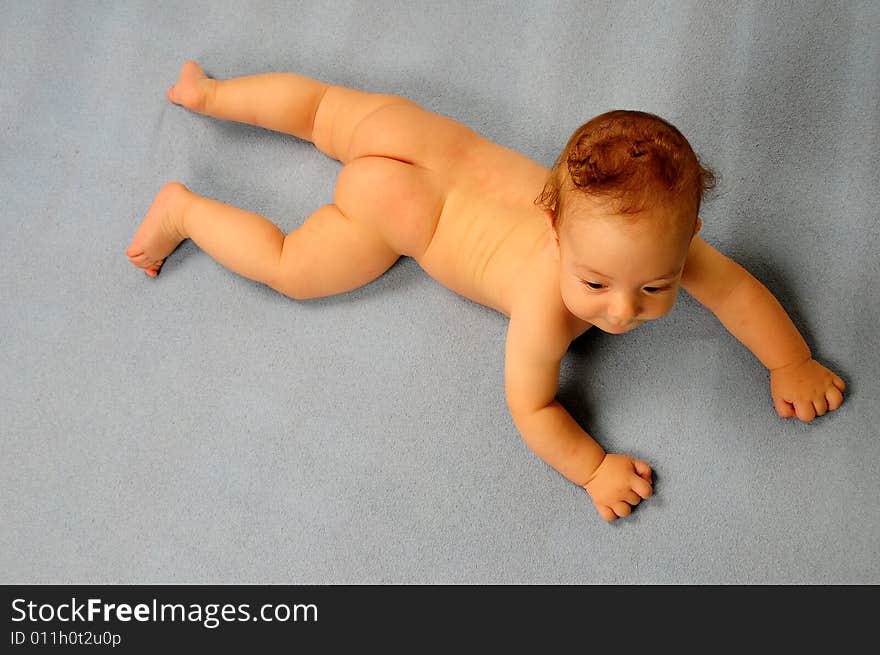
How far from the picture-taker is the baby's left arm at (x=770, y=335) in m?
1.07

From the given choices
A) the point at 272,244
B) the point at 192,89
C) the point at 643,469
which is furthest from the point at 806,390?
the point at 192,89

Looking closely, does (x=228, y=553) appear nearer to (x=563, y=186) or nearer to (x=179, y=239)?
(x=179, y=239)

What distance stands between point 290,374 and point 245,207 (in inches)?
10.2

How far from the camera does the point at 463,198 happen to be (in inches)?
43.4

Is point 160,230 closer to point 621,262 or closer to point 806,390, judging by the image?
point 621,262

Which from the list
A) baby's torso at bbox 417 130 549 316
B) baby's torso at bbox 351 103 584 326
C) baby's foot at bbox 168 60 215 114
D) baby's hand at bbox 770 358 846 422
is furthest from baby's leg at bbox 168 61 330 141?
baby's hand at bbox 770 358 846 422

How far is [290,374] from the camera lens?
1.20 m

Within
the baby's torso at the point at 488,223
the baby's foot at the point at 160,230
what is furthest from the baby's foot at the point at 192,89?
the baby's torso at the point at 488,223

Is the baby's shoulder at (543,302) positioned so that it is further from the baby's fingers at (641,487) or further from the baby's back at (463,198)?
the baby's fingers at (641,487)

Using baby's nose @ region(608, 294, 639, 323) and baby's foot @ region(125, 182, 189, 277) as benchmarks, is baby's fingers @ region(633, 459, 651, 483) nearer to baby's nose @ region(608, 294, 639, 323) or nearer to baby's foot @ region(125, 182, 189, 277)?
baby's nose @ region(608, 294, 639, 323)

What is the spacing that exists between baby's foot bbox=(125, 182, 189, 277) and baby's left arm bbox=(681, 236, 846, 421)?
65 centimetres

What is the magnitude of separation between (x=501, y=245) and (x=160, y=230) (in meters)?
0.46

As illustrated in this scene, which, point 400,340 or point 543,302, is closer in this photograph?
point 543,302

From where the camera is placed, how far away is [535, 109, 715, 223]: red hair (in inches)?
32.0
